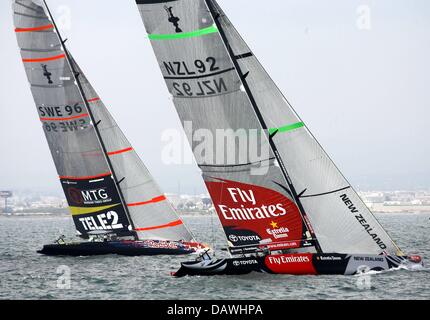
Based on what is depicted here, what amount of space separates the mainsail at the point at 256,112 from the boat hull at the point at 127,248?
1210 centimetres

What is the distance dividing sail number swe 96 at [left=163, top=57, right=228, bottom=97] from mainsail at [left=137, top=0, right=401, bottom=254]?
0.11 feet

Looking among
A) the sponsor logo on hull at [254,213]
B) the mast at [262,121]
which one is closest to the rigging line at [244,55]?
the mast at [262,121]

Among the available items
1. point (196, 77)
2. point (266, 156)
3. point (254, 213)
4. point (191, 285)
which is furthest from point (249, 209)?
point (196, 77)

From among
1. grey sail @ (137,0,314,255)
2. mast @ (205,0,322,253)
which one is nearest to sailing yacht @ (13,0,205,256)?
grey sail @ (137,0,314,255)

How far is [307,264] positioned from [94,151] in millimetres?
Answer: 16467

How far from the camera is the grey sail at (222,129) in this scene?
29141 mm

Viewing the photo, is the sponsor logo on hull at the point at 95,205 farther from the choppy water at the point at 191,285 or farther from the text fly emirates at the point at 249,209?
the text fly emirates at the point at 249,209

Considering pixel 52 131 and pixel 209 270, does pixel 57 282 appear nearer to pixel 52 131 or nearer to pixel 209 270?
pixel 209 270

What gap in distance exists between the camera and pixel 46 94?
42.3 m

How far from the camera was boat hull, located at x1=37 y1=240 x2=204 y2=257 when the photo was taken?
1620 inches
